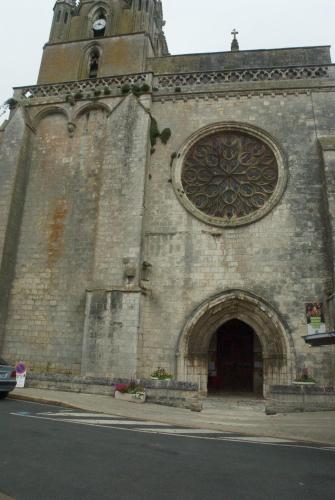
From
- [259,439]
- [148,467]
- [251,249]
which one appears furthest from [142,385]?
[148,467]

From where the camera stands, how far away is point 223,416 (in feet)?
27.2

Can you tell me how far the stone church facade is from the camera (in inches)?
455

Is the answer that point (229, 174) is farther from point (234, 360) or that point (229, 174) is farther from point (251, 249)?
point (234, 360)

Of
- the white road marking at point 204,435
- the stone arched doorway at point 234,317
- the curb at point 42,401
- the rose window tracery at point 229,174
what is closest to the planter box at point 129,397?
the curb at point 42,401

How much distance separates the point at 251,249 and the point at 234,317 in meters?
2.12

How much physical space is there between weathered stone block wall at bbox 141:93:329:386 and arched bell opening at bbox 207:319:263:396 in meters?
1.92

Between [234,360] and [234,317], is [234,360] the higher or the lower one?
the lower one

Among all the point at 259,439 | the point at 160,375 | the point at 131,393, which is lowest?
the point at 259,439

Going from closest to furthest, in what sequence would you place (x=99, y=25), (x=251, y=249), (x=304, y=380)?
(x=304, y=380)
(x=251, y=249)
(x=99, y=25)

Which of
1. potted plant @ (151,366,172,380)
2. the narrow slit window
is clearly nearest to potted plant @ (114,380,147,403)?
potted plant @ (151,366,172,380)

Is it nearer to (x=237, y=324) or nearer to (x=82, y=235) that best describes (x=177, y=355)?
(x=237, y=324)

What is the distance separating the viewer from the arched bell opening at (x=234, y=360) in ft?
42.4

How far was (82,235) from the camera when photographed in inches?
525

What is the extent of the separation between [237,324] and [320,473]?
1062cm
